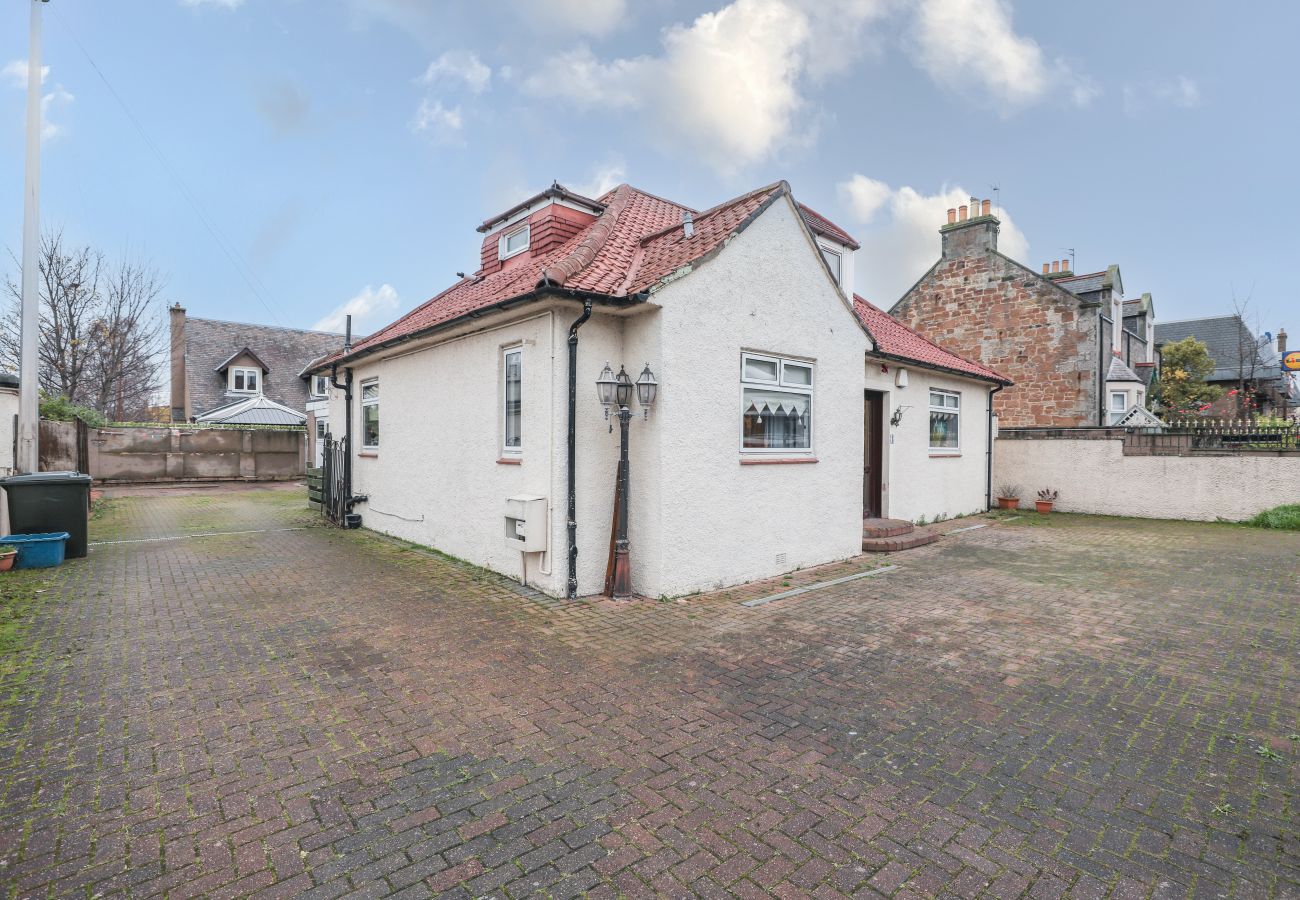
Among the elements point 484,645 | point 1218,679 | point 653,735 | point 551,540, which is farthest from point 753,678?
point 1218,679

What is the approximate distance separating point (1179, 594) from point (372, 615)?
9073mm

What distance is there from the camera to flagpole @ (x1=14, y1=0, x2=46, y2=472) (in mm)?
9141

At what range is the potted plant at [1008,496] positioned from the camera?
606 inches

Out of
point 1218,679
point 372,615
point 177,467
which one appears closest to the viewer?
point 1218,679

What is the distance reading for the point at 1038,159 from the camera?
13.5 m

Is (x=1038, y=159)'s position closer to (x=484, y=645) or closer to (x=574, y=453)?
(x=574, y=453)

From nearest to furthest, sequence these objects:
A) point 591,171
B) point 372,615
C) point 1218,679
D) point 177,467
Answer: point 1218,679 → point 372,615 → point 591,171 → point 177,467

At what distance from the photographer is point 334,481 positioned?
12898 millimetres

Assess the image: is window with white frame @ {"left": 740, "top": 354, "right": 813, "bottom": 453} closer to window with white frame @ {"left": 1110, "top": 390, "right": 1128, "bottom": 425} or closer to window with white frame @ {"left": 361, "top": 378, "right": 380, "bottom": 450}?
window with white frame @ {"left": 361, "top": 378, "right": 380, "bottom": 450}

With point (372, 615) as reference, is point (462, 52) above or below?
above

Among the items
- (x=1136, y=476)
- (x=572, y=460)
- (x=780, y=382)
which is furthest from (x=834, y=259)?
(x=1136, y=476)

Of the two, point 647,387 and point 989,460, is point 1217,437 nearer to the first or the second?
point 989,460

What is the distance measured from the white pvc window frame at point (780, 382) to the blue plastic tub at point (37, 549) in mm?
9137

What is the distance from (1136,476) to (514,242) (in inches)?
580
